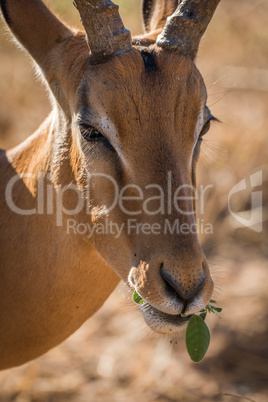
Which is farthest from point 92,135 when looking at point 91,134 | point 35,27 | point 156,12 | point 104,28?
point 156,12

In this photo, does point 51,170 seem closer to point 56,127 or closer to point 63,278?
point 56,127

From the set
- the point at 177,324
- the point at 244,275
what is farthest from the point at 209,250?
the point at 177,324

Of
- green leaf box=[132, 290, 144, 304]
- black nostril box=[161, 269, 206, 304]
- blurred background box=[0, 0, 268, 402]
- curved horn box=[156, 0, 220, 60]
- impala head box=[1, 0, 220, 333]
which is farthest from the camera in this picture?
blurred background box=[0, 0, 268, 402]

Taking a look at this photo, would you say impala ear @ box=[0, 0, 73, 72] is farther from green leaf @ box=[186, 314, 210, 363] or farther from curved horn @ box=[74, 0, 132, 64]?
green leaf @ box=[186, 314, 210, 363]

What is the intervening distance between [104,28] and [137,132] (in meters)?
0.80

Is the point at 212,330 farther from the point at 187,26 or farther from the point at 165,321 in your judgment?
the point at 187,26

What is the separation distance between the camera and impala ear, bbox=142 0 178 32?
4789 millimetres

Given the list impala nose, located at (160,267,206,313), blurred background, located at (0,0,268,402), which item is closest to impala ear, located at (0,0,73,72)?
blurred background, located at (0,0,268,402)

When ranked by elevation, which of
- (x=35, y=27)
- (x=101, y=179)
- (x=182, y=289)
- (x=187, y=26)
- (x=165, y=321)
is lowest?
(x=165, y=321)

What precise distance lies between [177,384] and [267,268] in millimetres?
2494

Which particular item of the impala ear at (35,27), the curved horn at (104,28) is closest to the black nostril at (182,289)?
the curved horn at (104,28)

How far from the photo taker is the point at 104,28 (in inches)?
142

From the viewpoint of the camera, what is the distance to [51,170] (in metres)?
4.01

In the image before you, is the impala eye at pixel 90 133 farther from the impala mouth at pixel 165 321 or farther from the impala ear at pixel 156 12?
the impala ear at pixel 156 12
